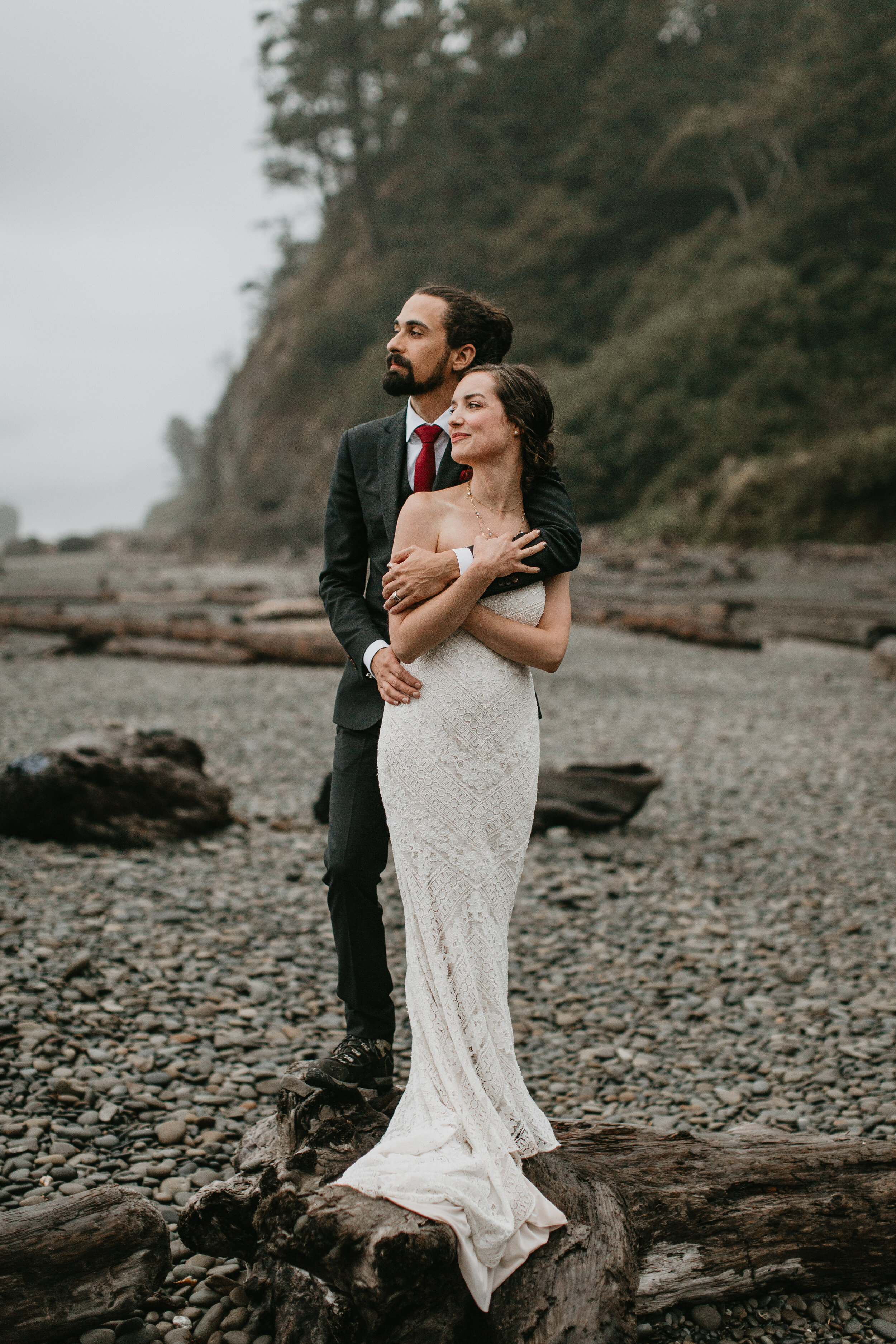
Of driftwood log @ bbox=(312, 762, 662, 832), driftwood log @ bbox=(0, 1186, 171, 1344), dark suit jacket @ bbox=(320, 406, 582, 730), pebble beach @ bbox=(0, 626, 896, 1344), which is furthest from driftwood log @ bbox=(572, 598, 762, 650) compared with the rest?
driftwood log @ bbox=(0, 1186, 171, 1344)

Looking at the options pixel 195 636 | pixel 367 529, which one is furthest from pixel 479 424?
pixel 195 636

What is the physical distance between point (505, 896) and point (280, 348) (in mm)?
58101

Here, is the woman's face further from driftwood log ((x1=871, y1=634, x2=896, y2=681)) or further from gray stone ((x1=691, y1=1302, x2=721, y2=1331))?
driftwood log ((x1=871, y1=634, x2=896, y2=681))

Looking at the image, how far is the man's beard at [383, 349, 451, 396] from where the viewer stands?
3.02 metres

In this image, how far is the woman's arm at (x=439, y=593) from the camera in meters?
2.57

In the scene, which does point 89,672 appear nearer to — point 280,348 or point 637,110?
point 637,110

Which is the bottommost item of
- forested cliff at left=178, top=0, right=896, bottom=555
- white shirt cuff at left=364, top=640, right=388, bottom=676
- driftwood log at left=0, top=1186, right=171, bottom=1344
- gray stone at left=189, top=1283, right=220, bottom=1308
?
gray stone at left=189, top=1283, right=220, bottom=1308

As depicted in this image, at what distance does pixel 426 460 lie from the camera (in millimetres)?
3023

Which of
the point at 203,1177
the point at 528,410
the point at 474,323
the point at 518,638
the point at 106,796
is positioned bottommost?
the point at 203,1177

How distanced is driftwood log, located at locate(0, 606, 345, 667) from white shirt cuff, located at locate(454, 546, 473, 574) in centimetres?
1234

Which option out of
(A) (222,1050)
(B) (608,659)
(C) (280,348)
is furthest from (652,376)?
(A) (222,1050)

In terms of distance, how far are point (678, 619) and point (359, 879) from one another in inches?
642

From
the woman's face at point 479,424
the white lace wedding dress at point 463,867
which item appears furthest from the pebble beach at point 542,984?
the woman's face at point 479,424

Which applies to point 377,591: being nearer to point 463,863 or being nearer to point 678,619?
point 463,863
